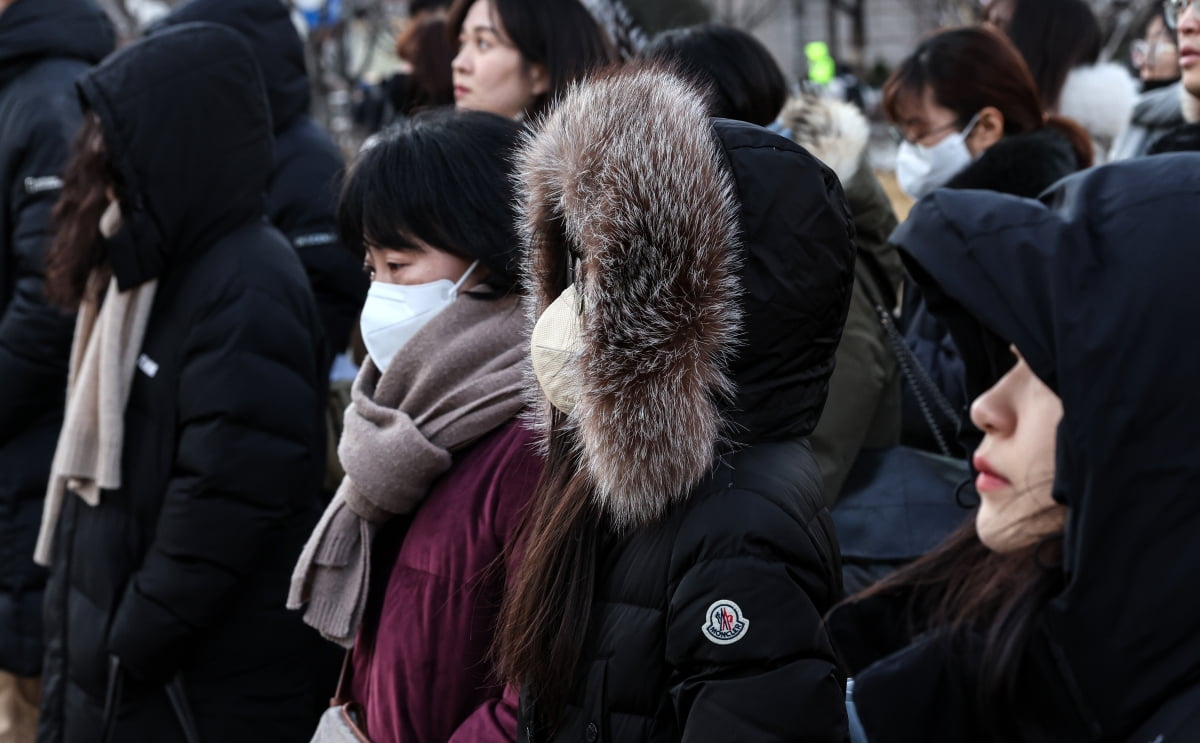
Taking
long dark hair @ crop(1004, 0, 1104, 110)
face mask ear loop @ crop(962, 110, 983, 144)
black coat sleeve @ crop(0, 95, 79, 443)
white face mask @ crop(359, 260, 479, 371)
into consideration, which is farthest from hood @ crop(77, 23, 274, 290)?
long dark hair @ crop(1004, 0, 1104, 110)

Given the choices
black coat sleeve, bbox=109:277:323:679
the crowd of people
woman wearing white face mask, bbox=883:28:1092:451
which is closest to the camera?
the crowd of people

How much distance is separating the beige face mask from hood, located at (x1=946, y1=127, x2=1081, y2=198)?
206cm

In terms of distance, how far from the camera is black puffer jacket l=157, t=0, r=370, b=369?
15.3 feet

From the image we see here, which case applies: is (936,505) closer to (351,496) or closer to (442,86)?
(351,496)

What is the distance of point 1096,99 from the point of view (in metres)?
5.43

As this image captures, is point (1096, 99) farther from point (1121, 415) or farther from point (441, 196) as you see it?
point (1121, 415)

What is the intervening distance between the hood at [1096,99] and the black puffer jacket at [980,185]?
5.25 feet

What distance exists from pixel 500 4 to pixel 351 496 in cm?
215

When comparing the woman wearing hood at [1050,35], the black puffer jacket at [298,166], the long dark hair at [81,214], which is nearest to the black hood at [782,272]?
the long dark hair at [81,214]

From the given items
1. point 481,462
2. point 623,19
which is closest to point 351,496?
point 481,462

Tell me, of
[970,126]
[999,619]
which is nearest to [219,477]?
[999,619]

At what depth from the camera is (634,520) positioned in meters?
1.93

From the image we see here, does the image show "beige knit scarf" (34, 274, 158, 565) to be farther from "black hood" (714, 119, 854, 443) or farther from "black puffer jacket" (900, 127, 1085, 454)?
"black puffer jacket" (900, 127, 1085, 454)

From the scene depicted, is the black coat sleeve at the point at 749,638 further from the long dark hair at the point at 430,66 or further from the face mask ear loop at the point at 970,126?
the long dark hair at the point at 430,66
